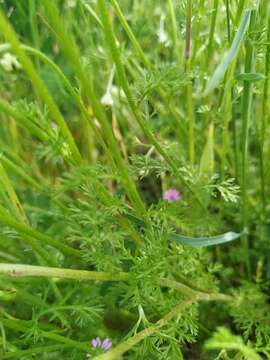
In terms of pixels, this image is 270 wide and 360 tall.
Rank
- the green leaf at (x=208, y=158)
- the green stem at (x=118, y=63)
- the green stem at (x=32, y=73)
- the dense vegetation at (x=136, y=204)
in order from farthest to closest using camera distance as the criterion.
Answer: the green leaf at (x=208, y=158)
the dense vegetation at (x=136, y=204)
the green stem at (x=118, y=63)
the green stem at (x=32, y=73)

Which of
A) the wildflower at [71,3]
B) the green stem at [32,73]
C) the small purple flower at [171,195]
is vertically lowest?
the small purple flower at [171,195]

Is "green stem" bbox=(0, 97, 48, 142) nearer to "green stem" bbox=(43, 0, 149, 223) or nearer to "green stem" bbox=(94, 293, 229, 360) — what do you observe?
"green stem" bbox=(43, 0, 149, 223)

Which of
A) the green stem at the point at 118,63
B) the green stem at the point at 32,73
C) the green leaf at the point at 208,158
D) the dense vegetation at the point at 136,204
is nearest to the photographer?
the green stem at the point at 32,73

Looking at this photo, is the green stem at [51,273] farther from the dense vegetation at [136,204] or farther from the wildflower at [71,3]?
the wildflower at [71,3]

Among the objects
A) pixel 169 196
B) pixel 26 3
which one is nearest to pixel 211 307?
pixel 169 196

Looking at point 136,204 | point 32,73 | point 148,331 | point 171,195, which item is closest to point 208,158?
point 171,195

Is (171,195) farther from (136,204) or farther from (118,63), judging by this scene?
(118,63)

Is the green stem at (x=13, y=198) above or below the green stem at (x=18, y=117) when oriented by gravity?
below

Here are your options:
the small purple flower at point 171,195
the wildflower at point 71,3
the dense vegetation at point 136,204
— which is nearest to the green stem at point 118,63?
the dense vegetation at point 136,204
